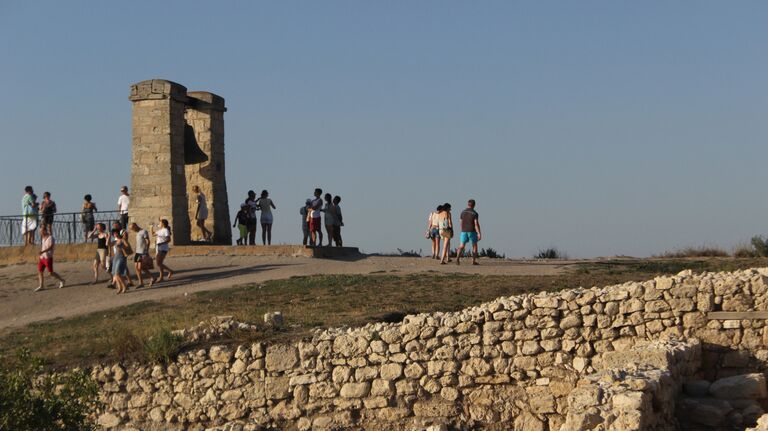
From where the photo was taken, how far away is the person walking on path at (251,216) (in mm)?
26625

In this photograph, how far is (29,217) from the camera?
88.2 ft

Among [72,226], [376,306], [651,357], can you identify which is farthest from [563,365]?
[72,226]

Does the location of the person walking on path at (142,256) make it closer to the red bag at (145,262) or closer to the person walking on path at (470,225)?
the red bag at (145,262)

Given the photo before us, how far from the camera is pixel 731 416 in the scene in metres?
11.1

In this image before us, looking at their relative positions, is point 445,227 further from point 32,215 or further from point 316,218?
point 32,215

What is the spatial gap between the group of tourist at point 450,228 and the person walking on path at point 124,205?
24.1 feet

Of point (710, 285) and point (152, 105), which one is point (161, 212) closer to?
point (152, 105)

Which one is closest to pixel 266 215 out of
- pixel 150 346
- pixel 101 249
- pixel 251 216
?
pixel 251 216

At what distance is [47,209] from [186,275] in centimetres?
649

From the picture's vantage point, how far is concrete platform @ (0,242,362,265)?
81.5ft

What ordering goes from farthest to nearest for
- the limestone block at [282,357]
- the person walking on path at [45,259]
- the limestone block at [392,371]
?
1. the person walking on path at [45,259]
2. the limestone block at [282,357]
3. the limestone block at [392,371]

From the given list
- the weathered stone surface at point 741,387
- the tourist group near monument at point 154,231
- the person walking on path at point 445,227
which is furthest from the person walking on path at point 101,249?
the weathered stone surface at point 741,387

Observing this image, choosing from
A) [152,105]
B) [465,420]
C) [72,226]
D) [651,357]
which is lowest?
[465,420]

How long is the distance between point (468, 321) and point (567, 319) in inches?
44.4
